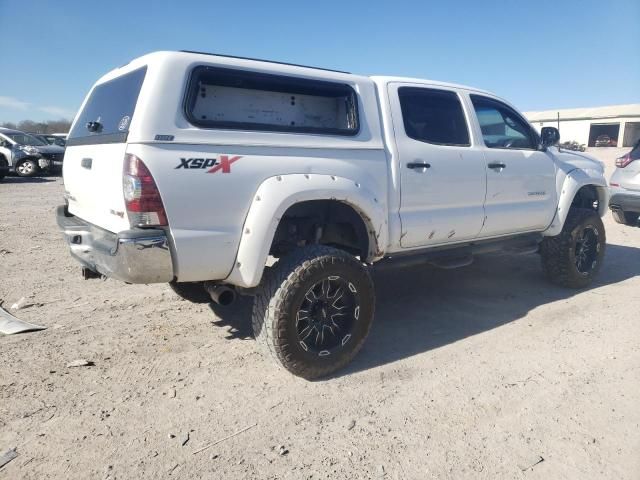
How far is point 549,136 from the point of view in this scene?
15.2 feet

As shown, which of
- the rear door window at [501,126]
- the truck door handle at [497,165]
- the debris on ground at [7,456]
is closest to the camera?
the debris on ground at [7,456]

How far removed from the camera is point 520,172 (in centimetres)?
436

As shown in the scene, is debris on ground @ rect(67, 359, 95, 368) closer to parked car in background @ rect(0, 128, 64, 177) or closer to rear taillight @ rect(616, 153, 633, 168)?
rear taillight @ rect(616, 153, 633, 168)

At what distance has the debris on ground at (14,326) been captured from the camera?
365cm

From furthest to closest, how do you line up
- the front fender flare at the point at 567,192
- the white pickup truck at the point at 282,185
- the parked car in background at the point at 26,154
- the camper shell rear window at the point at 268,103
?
the parked car in background at the point at 26,154, the front fender flare at the point at 567,192, the camper shell rear window at the point at 268,103, the white pickup truck at the point at 282,185

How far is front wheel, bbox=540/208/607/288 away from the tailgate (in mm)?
4404

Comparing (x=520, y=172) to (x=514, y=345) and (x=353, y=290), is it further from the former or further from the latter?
(x=353, y=290)

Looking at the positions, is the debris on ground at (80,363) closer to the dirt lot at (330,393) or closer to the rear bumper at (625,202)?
the dirt lot at (330,393)

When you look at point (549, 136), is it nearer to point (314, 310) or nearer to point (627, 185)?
point (314, 310)

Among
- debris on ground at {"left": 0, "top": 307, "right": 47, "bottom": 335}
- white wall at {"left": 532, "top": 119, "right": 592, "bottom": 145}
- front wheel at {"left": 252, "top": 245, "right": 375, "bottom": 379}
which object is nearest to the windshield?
debris on ground at {"left": 0, "top": 307, "right": 47, "bottom": 335}

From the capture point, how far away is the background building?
46844 mm

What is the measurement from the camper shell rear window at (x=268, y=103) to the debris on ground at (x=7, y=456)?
196cm

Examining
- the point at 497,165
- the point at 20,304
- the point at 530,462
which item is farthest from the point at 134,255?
the point at 497,165

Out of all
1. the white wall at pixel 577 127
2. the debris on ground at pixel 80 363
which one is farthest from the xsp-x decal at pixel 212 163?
the white wall at pixel 577 127
